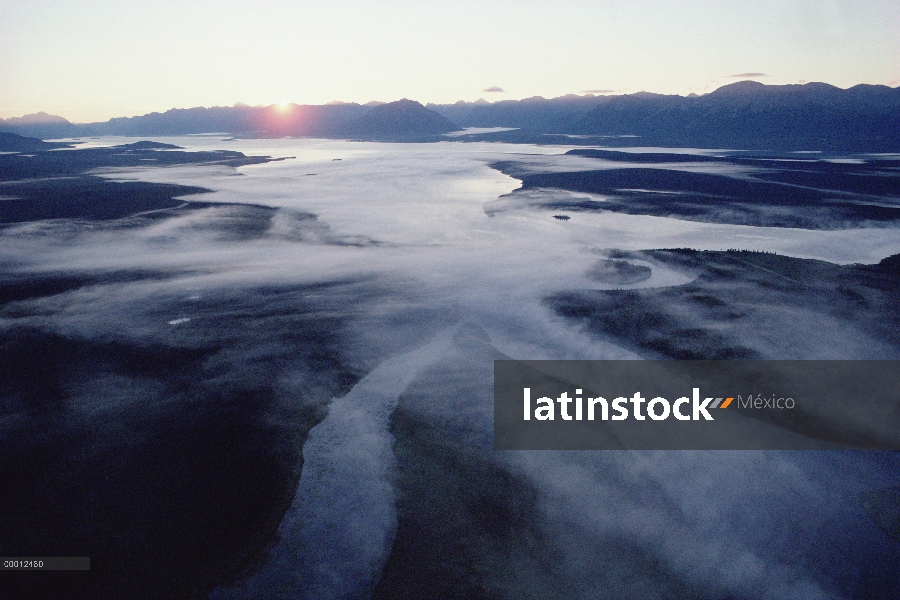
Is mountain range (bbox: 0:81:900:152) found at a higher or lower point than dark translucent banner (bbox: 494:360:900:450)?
higher

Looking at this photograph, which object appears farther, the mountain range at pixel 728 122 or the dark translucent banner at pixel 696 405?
the mountain range at pixel 728 122

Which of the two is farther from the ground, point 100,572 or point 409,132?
point 409,132

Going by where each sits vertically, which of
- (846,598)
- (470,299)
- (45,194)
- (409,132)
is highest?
(409,132)

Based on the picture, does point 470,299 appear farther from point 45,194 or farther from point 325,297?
point 45,194

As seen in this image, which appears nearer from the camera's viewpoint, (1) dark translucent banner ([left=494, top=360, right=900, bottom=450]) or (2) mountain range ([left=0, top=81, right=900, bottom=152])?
(1) dark translucent banner ([left=494, top=360, right=900, bottom=450])

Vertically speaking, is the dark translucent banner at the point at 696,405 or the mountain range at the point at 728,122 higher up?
the mountain range at the point at 728,122

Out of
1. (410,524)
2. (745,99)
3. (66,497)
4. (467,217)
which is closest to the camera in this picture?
(410,524)

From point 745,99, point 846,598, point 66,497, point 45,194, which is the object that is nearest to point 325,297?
point 66,497

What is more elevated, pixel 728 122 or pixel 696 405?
pixel 728 122
